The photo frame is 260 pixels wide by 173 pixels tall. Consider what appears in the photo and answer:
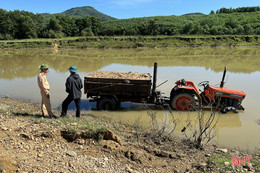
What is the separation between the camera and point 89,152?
144 inches

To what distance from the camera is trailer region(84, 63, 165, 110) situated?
7078mm

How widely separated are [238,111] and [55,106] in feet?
23.9

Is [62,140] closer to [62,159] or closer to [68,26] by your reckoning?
[62,159]

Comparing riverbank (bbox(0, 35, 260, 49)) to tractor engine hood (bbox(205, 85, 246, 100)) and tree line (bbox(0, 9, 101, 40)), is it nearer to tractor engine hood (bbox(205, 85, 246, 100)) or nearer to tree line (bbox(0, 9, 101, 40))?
tree line (bbox(0, 9, 101, 40))

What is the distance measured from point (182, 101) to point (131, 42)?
42.2 meters

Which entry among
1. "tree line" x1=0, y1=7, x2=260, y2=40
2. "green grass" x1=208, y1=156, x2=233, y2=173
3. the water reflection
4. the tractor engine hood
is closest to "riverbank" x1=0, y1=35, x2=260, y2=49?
"tree line" x1=0, y1=7, x2=260, y2=40

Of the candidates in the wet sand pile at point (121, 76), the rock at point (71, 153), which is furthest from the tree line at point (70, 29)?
the rock at point (71, 153)

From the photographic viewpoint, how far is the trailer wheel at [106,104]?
7.25 meters

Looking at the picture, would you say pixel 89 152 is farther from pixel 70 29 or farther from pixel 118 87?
pixel 70 29

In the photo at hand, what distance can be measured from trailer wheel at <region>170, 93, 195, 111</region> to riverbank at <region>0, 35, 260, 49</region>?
39.4m

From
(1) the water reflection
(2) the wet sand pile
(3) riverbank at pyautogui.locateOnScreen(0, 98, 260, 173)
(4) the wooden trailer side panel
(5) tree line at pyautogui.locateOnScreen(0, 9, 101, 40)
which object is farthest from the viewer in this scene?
(5) tree line at pyautogui.locateOnScreen(0, 9, 101, 40)

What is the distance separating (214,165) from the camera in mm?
3605

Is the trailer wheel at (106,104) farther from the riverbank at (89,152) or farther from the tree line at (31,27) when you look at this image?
the tree line at (31,27)

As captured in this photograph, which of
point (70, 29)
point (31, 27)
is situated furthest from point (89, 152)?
point (70, 29)
